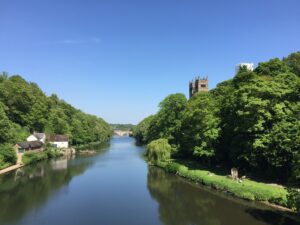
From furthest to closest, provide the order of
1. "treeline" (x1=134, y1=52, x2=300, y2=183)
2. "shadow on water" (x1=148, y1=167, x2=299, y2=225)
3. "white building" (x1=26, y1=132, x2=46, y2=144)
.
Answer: "white building" (x1=26, y1=132, x2=46, y2=144)
"treeline" (x1=134, y1=52, x2=300, y2=183)
"shadow on water" (x1=148, y1=167, x2=299, y2=225)

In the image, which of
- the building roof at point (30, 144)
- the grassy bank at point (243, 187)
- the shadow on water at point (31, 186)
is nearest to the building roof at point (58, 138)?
the building roof at point (30, 144)

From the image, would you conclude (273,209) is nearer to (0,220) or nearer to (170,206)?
(170,206)

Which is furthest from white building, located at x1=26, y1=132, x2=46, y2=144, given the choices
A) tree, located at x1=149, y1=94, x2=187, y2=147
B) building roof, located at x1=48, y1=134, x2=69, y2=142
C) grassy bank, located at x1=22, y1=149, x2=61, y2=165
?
tree, located at x1=149, y1=94, x2=187, y2=147

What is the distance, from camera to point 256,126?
1313 inches

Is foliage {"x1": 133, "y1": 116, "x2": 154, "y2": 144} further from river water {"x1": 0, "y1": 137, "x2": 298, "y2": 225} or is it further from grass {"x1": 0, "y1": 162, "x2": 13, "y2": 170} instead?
river water {"x1": 0, "y1": 137, "x2": 298, "y2": 225}

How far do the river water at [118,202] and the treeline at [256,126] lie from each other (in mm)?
5681

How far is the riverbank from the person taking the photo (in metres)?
27.4

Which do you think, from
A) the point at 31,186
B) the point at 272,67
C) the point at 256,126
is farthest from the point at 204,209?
the point at 272,67

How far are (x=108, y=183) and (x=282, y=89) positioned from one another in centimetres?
2467

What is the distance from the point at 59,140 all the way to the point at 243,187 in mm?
64352

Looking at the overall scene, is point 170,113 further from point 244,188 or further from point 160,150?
point 244,188

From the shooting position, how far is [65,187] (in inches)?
1502

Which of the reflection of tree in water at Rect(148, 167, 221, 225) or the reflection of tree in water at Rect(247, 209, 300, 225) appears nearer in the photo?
the reflection of tree in water at Rect(247, 209, 300, 225)

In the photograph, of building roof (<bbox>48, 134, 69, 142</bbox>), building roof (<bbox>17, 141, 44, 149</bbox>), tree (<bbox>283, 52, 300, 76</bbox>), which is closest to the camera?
tree (<bbox>283, 52, 300, 76</bbox>)
